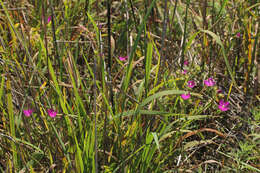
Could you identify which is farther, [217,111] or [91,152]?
[217,111]

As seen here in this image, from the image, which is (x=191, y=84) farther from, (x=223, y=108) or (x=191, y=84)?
(x=223, y=108)

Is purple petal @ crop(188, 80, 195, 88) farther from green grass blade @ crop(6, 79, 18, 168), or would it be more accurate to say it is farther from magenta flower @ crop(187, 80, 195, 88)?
green grass blade @ crop(6, 79, 18, 168)

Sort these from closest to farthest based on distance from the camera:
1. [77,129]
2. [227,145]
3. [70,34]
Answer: [77,129] → [227,145] → [70,34]

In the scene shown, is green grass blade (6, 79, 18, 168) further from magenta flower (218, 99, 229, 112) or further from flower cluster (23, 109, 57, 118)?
magenta flower (218, 99, 229, 112)

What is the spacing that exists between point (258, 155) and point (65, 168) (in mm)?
681

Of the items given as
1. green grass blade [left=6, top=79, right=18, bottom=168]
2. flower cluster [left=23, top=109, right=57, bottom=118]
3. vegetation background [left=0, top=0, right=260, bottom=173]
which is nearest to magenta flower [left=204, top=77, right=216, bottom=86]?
vegetation background [left=0, top=0, right=260, bottom=173]

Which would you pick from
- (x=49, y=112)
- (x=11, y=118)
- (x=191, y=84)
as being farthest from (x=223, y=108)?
(x=11, y=118)

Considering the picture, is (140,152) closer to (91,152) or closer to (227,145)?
(91,152)

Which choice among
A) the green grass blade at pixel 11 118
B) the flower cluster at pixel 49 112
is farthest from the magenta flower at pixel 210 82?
the green grass blade at pixel 11 118

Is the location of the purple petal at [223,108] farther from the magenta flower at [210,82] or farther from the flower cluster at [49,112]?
the flower cluster at [49,112]

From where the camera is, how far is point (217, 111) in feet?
4.30

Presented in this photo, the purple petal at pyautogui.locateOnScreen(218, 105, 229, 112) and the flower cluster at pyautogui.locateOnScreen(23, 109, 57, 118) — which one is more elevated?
the flower cluster at pyautogui.locateOnScreen(23, 109, 57, 118)

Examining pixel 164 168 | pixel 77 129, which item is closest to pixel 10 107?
pixel 77 129

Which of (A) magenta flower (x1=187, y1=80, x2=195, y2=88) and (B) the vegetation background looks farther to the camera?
(A) magenta flower (x1=187, y1=80, x2=195, y2=88)
